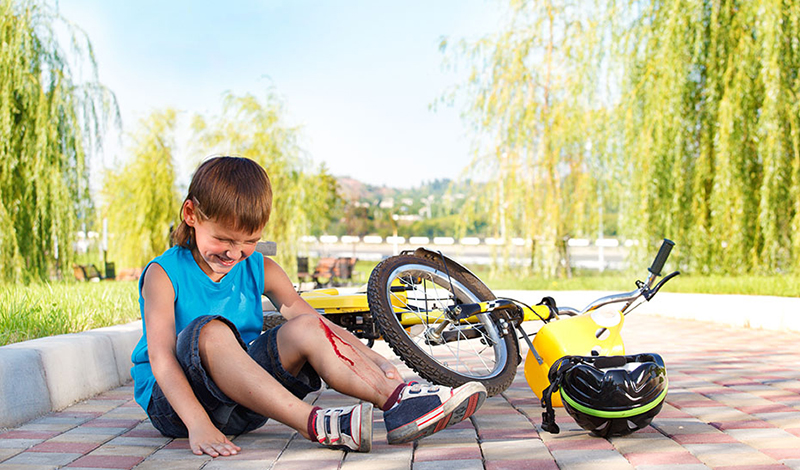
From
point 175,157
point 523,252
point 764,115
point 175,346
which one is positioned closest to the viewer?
point 175,346

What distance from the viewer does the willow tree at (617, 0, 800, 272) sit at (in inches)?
371

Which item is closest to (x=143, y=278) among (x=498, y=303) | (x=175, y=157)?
(x=498, y=303)

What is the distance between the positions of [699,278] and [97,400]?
323 inches

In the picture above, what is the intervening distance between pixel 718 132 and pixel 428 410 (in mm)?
A: 8606

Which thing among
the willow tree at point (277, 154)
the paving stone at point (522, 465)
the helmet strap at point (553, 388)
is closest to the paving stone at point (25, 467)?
the paving stone at point (522, 465)

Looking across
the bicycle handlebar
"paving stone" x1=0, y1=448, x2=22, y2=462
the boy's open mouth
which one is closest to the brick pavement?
"paving stone" x1=0, y1=448, x2=22, y2=462

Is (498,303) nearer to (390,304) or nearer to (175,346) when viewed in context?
(390,304)

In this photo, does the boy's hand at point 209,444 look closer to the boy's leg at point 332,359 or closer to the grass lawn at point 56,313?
the boy's leg at point 332,359

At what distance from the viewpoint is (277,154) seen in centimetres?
1920

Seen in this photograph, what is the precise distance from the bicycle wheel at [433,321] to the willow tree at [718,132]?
6.75m

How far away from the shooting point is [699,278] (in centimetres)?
980

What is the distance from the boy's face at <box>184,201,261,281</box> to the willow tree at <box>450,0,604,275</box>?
38.9 feet

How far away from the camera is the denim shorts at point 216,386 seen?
2.42m

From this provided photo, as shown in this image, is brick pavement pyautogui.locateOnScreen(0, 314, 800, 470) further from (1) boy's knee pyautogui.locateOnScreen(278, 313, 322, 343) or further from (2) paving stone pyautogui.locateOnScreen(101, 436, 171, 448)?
(1) boy's knee pyautogui.locateOnScreen(278, 313, 322, 343)
